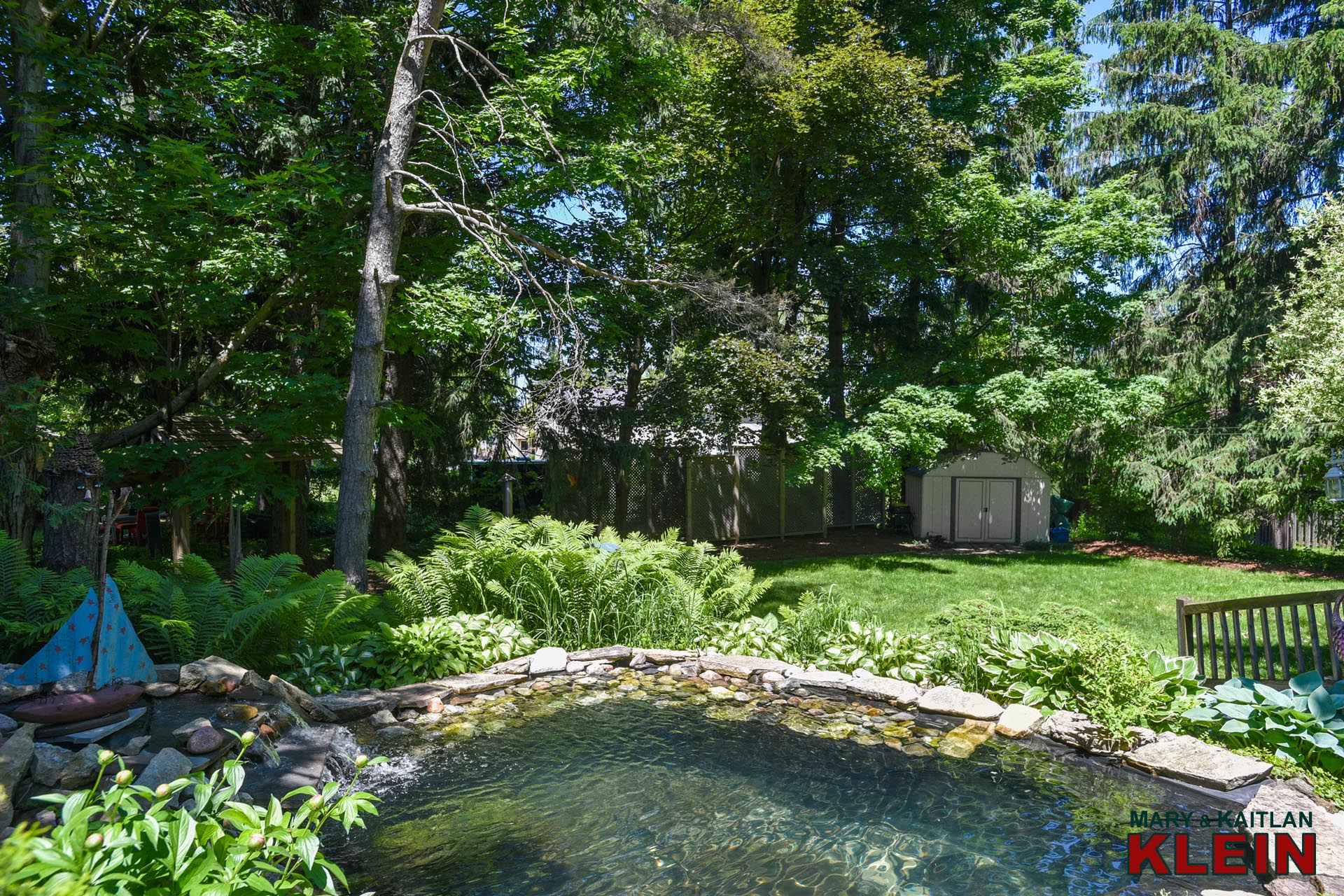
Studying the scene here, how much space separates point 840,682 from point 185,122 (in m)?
10.0

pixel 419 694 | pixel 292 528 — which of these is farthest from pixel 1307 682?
pixel 292 528

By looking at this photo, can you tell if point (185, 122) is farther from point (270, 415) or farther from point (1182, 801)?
point (1182, 801)

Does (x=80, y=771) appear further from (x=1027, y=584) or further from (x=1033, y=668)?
(x=1027, y=584)

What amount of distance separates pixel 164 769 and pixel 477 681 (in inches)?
103

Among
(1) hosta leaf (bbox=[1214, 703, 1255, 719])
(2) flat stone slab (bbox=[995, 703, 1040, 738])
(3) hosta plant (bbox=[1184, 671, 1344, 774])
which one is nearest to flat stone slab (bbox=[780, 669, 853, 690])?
(2) flat stone slab (bbox=[995, 703, 1040, 738])

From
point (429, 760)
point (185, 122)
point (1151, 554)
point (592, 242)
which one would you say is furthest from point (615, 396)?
point (1151, 554)

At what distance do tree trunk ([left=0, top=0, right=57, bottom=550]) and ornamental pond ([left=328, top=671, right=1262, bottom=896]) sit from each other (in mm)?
4004

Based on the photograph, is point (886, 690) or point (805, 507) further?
point (805, 507)

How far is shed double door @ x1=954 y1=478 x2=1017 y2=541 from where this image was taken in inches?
665

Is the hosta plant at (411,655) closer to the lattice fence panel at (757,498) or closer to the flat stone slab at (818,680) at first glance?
the flat stone slab at (818,680)

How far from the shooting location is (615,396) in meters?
12.5

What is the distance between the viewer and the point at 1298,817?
3500mm

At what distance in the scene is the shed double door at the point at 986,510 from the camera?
55.4 feet

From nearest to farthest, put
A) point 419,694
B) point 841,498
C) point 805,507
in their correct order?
point 419,694 < point 805,507 < point 841,498
